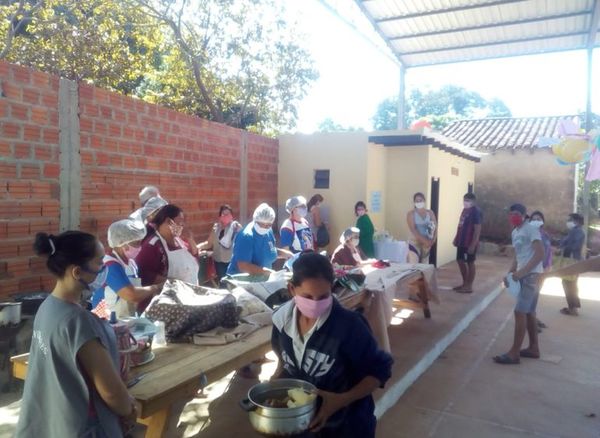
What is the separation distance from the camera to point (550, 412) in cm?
404

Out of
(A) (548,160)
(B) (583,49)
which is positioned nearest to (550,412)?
(B) (583,49)

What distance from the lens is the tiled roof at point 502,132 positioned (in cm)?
1476

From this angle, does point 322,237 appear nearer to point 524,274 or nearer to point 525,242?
point 525,242

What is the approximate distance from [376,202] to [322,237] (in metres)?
1.58

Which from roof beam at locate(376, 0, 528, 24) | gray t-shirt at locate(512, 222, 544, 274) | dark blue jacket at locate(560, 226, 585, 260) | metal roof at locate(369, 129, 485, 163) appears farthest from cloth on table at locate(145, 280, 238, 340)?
roof beam at locate(376, 0, 528, 24)

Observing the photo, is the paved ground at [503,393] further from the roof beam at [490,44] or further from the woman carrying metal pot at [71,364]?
the roof beam at [490,44]

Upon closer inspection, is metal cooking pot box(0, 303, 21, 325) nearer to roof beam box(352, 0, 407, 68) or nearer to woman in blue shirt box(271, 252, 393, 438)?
woman in blue shirt box(271, 252, 393, 438)

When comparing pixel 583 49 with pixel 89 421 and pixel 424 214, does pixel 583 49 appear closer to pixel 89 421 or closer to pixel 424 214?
pixel 424 214

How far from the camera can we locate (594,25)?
928 centimetres

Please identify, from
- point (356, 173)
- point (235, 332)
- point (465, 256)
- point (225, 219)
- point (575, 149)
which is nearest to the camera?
point (235, 332)

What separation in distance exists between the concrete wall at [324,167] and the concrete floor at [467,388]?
290 cm

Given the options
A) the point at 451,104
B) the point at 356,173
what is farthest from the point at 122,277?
the point at 451,104

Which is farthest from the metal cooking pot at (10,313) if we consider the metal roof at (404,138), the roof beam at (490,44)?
the roof beam at (490,44)

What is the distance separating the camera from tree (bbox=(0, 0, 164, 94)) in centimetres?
1069
